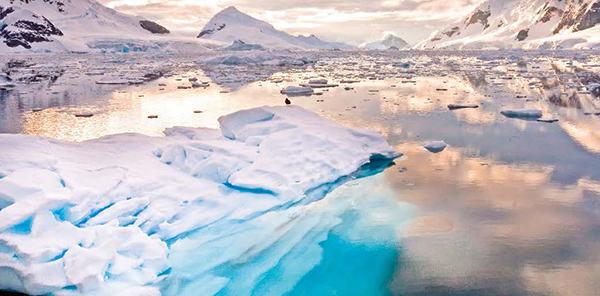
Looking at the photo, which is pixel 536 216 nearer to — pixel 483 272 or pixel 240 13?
pixel 483 272

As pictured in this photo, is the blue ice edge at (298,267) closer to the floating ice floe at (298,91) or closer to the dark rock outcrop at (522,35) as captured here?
the floating ice floe at (298,91)

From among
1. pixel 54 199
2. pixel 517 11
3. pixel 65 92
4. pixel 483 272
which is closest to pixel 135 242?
pixel 54 199

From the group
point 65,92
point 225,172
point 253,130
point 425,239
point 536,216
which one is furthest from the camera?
point 65,92

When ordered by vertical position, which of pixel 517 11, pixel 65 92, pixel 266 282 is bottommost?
pixel 65 92

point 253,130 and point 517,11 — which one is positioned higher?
point 517,11

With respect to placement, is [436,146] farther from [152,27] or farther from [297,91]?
[152,27]

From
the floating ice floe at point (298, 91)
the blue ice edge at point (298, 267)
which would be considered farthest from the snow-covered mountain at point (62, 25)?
the blue ice edge at point (298, 267)

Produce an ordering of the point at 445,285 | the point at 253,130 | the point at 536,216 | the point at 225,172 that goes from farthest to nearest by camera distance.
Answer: the point at 253,130, the point at 225,172, the point at 536,216, the point at 445,285

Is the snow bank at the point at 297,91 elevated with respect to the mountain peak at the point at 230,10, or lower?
lower

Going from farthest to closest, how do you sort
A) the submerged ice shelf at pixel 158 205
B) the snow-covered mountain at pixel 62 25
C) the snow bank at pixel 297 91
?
the snow-covered mountain at pixel 62 25
the snow bank at pixel 297 91
the submerged ice shelf at pixel 158 205
